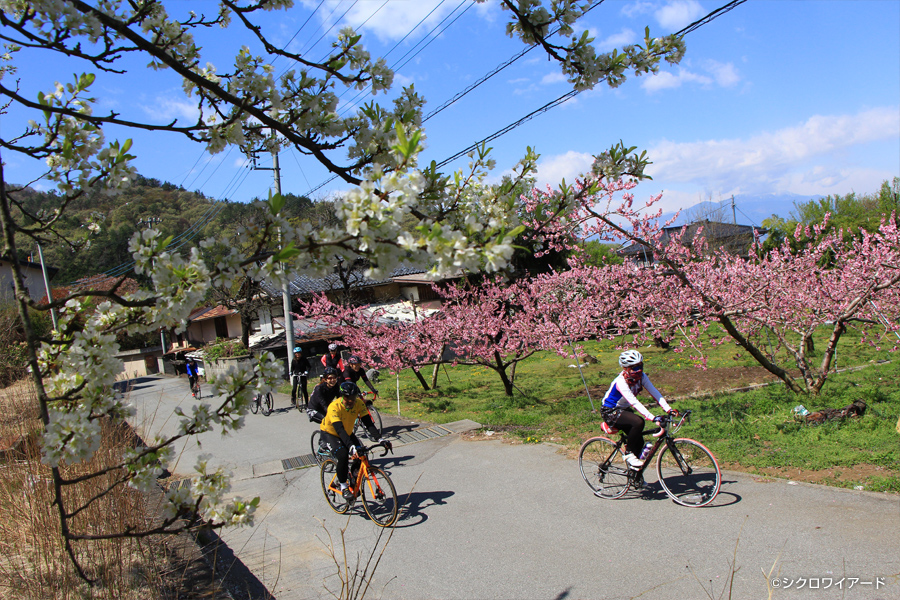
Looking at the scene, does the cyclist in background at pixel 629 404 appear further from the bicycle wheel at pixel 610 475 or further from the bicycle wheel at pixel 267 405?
the bicycle wheel at pixel 267 405

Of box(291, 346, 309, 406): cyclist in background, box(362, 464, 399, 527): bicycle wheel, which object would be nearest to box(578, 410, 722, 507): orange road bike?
box(362, 464, 399, 527): bicycle wheel

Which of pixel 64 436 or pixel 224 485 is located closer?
pixel 64 436

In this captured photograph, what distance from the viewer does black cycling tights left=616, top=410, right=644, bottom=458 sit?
6086 millimetres

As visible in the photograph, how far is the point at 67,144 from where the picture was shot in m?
2.37

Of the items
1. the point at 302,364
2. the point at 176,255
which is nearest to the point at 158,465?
the point at 176,255

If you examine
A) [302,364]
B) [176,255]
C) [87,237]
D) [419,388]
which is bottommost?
[419,388]

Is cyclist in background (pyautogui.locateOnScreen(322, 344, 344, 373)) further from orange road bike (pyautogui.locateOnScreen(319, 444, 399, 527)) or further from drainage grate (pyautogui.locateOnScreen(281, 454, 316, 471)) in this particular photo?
orange road bike (pyautogui.locateOnScreen(319, 444, 399, 527))

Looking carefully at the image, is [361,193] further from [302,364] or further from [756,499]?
[302,364]

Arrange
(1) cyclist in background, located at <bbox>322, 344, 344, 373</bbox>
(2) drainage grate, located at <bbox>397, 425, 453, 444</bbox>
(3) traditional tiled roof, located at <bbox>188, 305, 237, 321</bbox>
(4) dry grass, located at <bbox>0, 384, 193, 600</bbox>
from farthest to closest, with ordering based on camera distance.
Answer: (3) traditional tiled roof, located at <bbox>188, 305, 237, 321</bbox>
(1) cyclist in background, located at <bbox>322, 344, 344, 373</bbox>
(2) drainage grate, located at <bbox>397, 425, 453, 444</bbox>
(4) dry grass, located at <bbox>0, 384, 193, 600</bbox>

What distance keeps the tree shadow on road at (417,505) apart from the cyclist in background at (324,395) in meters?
2.25

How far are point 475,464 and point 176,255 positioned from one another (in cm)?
676

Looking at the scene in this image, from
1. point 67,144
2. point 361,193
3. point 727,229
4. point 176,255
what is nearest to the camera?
point 361,193

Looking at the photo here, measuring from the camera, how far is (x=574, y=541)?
203 inches

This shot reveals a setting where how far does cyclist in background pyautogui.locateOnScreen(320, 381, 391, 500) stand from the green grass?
3492mm
